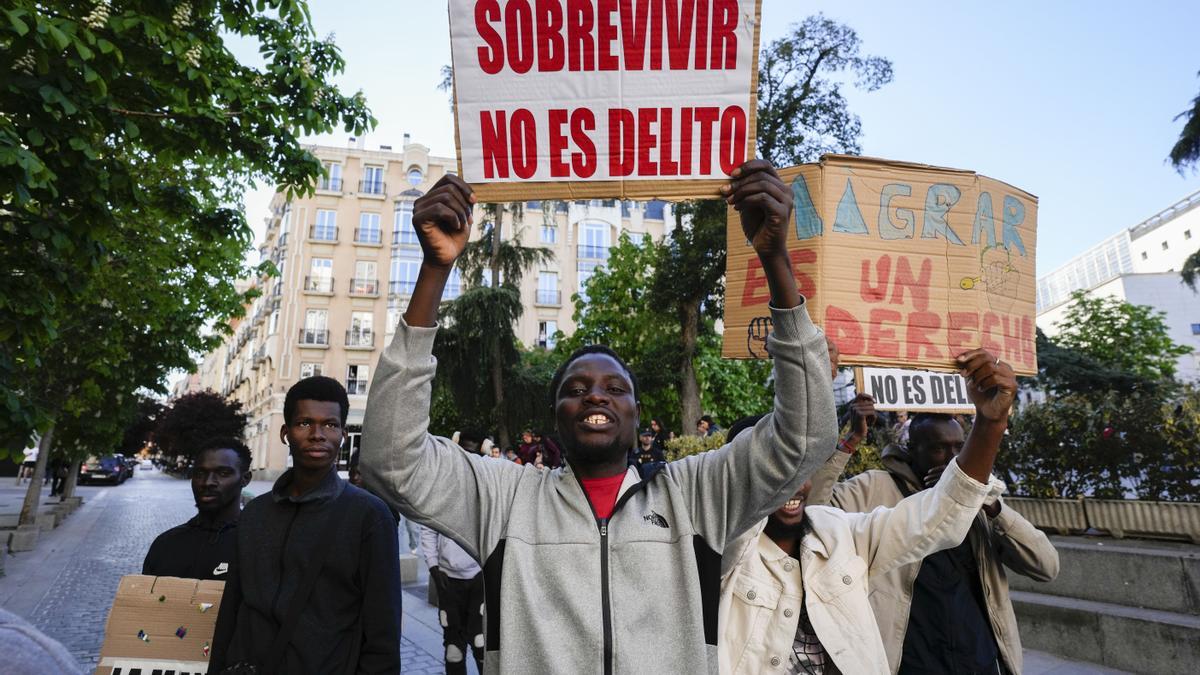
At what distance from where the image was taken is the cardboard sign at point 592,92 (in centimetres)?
227

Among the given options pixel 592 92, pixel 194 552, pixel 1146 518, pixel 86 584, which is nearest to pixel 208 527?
pixel 194 552

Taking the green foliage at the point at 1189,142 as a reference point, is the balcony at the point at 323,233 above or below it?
above

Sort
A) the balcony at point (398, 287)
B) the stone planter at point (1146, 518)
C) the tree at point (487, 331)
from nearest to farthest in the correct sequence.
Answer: the stone planter at point (1146, 518) < the tree at point (487, 331) < the balcony at point (398, 287)

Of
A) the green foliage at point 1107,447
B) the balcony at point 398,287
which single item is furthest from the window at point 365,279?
the green foliage at point 1107,447

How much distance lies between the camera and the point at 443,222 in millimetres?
1902

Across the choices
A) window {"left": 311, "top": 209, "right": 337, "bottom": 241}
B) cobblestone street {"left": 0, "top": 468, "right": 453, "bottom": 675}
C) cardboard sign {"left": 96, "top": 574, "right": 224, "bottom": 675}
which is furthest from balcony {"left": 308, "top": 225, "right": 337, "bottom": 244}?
cardboard sign {"left": 96, "top": 574, "right": 224, "bottom": 675}

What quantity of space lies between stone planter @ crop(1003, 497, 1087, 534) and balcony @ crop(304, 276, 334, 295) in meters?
43.7

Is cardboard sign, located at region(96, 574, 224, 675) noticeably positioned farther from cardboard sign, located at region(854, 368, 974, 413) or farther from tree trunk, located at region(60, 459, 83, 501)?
tree trunk, located at region(60, 459, 83, 501)

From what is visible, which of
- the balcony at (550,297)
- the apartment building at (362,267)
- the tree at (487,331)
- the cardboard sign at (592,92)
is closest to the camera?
the cardboard sign at (592,92)

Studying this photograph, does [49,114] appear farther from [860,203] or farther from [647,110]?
Answer: [860,203]

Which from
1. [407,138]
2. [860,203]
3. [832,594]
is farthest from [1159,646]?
[407,138]

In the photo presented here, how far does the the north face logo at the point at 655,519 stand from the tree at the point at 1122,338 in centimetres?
3751

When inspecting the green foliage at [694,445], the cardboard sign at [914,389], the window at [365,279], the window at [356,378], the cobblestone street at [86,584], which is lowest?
the cobblestone street at [86,584]

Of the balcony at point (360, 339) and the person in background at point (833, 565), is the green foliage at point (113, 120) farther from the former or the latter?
the balcony at point (360, 339)
